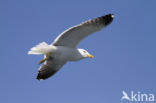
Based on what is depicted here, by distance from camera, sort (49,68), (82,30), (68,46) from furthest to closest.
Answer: (49,68)
(68,46)
(82,30)

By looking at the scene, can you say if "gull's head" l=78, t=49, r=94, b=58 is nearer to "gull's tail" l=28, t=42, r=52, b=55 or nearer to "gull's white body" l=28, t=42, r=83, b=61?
"gull's white body" l=28, t=42, r=83, b=61

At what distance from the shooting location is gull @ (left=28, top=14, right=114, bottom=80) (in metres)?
10.4

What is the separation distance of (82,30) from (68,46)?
2.63ft

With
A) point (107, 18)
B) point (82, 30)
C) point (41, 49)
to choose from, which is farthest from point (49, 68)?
point (107, 18)

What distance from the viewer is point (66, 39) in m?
10.7

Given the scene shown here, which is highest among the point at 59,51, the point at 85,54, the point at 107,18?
the point at 107,18

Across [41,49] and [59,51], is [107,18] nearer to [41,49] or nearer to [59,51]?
[59,51]

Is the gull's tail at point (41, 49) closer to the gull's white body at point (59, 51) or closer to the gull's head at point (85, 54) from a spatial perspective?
the gull's white body at point (59, 51)

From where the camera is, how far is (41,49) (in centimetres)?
1085

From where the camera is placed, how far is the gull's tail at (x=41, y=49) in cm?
1064

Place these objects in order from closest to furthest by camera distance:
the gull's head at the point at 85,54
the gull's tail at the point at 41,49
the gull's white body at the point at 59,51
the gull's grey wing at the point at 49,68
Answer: the gull's tail at the point at 41,49 < the gull's white body at the point at 59,51 < the gull's head at the point at 85,54 < the gull's grey wing at the point at 49,68

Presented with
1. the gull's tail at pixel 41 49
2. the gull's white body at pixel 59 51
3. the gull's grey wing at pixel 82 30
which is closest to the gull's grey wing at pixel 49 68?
the gull's white body at pixel 59 51

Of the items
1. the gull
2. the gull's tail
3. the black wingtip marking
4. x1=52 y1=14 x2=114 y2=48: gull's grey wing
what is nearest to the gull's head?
the gull

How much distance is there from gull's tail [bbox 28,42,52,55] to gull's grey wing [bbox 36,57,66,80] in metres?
0.60
